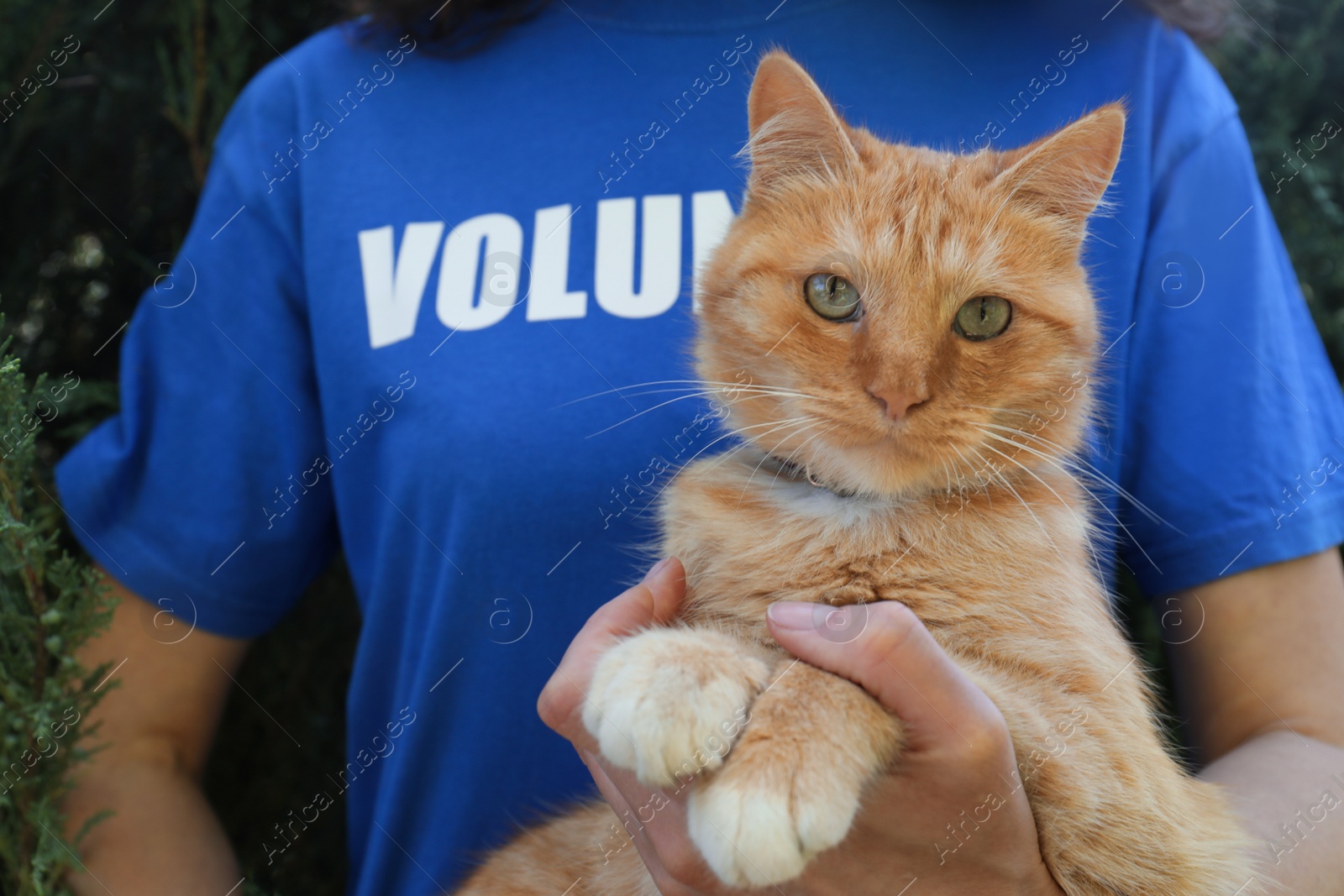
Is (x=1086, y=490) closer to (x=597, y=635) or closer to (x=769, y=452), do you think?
(x=769, y=452)

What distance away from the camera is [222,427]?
6.11 feet

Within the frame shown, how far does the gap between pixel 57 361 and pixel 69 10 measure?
0.90 m

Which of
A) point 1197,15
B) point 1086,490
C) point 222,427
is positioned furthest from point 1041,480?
point 222,427

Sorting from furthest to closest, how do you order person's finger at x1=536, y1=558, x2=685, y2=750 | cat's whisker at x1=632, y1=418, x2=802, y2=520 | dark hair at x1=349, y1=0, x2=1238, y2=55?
dark hair at x1=349, y1=0, x2=1238, y2=55
cat's whisker at x1=632, y1=418, x2=802, y2=520
person's finger at x1=536, y1=558, x2=685, y2=750

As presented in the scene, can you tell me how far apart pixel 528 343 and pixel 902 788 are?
3.33ft

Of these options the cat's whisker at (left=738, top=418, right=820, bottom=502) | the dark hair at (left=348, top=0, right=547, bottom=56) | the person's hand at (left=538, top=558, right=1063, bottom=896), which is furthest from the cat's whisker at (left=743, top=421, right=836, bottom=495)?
the dark hair at (left=348, top=0, right=547, bottom=56)

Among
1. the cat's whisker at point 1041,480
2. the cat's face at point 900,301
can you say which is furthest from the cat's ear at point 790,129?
the cat's whisker at point 1041,480

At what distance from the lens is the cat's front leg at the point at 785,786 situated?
100 centimetres

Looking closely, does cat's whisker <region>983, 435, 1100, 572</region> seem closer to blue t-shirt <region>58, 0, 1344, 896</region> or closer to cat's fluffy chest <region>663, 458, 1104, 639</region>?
cat's fluffy chest <region>663, 458, 1104, 639</region>

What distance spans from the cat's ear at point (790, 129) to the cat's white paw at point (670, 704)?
0.85 meters

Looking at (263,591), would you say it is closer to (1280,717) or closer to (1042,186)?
(1042,186)

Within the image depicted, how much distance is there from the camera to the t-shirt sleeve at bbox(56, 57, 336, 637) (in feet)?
6.01

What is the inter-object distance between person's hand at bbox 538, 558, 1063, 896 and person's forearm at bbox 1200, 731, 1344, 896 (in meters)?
0.53

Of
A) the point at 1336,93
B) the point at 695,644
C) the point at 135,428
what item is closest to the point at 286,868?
the point at 135,428
